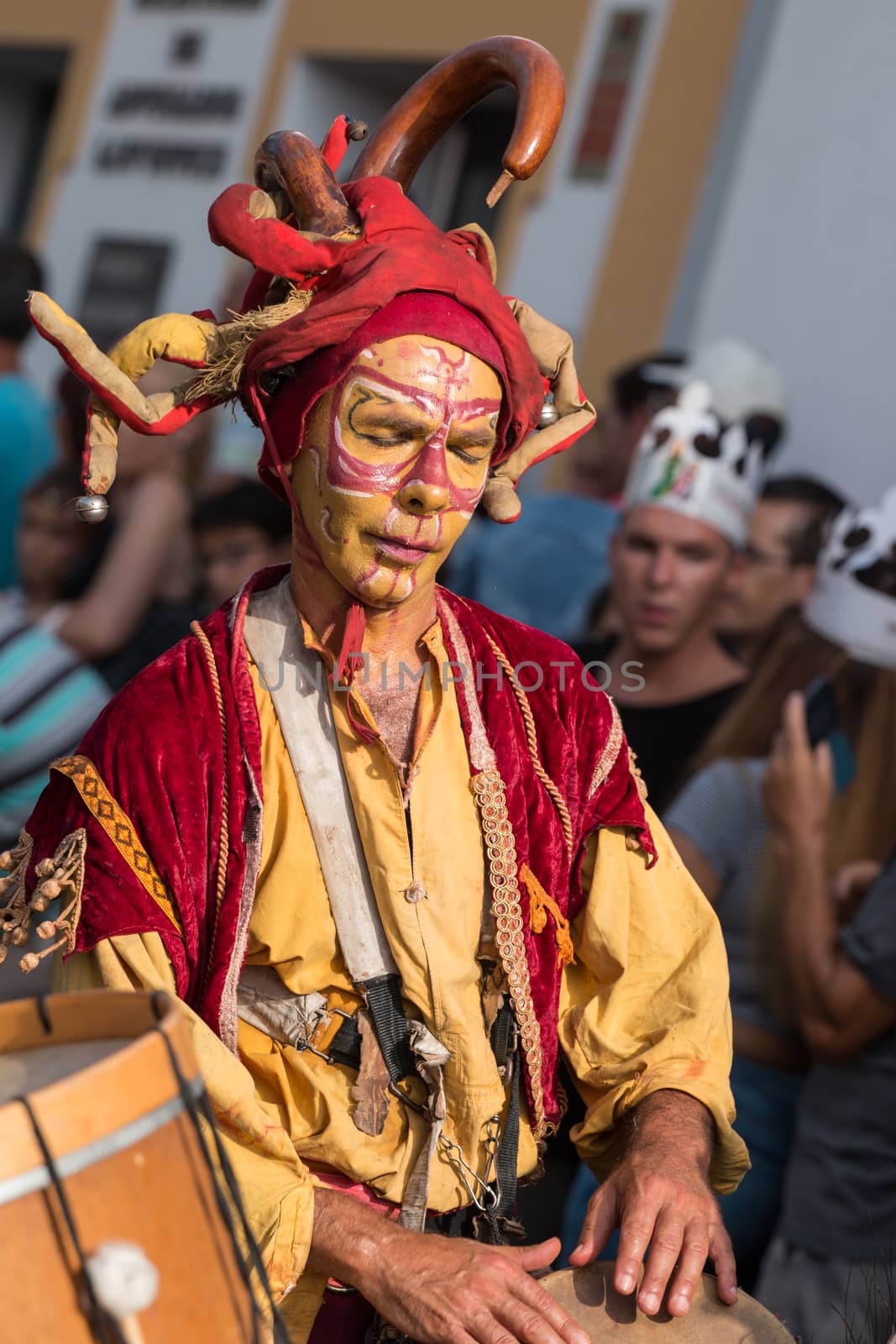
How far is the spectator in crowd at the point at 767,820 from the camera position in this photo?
144 inches

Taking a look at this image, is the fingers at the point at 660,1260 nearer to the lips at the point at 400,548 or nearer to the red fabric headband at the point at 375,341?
the lips at the point at 400,548

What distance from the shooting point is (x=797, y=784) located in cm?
388

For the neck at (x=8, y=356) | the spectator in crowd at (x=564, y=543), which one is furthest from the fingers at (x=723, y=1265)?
the neck at (x=8, y=356)

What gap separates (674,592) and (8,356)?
275 centimetres

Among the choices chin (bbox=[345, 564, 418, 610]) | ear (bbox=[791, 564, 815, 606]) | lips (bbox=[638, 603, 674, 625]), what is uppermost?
chin (bbox=[345, 564, 418, 610])

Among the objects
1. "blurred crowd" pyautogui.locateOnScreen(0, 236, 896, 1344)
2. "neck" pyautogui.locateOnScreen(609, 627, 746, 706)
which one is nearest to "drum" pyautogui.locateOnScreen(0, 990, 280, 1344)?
"blurred crowd" pyautogui.locateOnScreen(0, 236, 896, 1344)

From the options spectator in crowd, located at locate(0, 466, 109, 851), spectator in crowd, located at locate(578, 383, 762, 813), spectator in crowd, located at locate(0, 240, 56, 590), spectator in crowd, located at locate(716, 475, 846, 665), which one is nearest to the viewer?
spectator in crowd, located at locate(0, 466, 109, 851)

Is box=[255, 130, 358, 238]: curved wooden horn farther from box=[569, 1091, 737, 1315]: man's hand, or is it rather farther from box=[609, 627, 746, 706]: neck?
box=[609, 627, 746, 706]: neck

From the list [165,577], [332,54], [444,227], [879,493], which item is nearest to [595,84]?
[444,227]

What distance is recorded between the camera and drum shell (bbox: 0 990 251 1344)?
5.09ft

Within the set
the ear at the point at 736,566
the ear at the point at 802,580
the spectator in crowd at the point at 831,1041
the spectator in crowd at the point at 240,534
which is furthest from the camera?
the spectator in crowd at the point at 240,534

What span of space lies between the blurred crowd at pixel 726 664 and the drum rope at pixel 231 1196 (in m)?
0.92

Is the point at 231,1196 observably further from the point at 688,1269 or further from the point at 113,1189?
the point at 688,1269

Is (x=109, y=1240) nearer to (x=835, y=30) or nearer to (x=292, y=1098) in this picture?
(x=292, y=1098)
